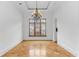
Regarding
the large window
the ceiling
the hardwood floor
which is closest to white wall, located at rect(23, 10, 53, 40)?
the large window

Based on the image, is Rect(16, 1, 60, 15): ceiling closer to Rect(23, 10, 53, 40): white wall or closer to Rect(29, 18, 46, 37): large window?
Rect(23, 10, 53, 40): white wall

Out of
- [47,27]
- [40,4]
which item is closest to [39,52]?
[40,4]

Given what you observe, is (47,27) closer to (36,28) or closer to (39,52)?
(36,28)

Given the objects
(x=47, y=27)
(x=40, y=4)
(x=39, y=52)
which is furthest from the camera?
(x=47, y=27)

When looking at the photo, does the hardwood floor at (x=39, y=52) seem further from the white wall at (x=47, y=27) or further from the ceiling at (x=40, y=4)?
the white wall at (x=47, y=27)

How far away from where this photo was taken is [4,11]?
6711mm

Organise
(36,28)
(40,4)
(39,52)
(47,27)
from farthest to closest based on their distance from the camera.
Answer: (36,28), (47,27), (40,4), (39,52)

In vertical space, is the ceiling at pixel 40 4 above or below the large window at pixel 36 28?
above

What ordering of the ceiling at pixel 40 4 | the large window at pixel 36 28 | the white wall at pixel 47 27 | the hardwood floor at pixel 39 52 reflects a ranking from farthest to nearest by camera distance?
1. the large window at pixel 36 28
2. the white wall at pixel 47 27
3. the ceiling at pixel 40 4
4. the hardwood floor at pixel 39 52

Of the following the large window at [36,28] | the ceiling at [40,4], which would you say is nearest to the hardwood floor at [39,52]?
the ceiling at [40,4]

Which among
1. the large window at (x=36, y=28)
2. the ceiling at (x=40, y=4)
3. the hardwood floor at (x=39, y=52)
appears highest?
the ceiling at (x=40, y=4)

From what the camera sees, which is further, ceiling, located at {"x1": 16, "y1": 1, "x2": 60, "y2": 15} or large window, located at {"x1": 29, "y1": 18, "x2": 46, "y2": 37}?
large window, located at {"x1": 29, "y1": 18, "x2": 46, "y2": 37}

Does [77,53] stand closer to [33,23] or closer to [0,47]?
[0,47]

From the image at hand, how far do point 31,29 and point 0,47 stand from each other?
7.08 metres
